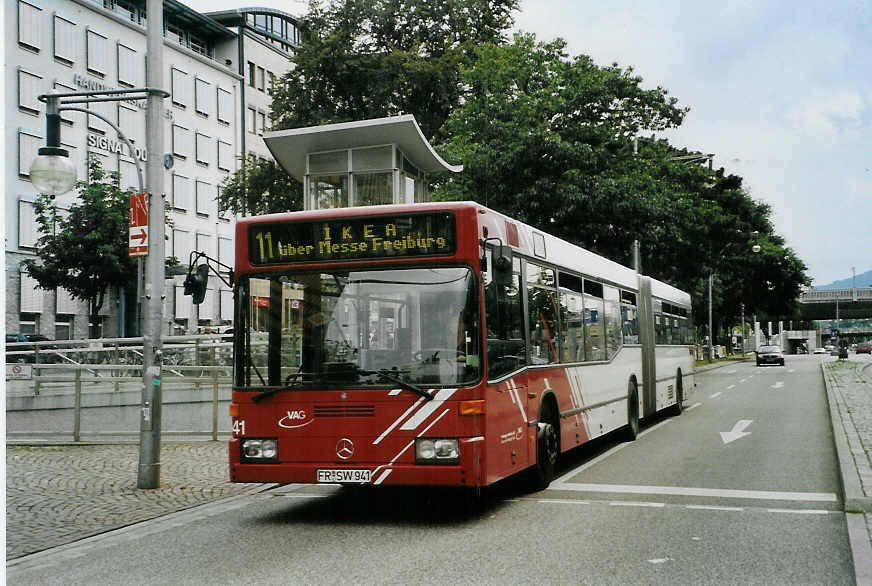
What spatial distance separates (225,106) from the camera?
6034 cm

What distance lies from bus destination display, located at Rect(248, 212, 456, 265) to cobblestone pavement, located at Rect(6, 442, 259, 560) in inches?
114

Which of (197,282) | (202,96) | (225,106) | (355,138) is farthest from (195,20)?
(197,282)

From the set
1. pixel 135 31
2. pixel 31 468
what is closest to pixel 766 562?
pixel 31 468

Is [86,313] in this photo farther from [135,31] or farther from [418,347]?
[418,347]

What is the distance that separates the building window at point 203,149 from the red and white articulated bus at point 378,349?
49228mm

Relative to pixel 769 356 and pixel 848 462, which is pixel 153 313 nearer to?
pixel 848 462

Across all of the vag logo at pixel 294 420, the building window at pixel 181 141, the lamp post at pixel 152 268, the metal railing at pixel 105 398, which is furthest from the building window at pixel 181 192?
the vag logo at pixel 294 420

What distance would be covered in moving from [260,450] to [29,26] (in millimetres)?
39447

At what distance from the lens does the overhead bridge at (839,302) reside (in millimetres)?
111562

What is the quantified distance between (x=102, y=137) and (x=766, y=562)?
4497cm

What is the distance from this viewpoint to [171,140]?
178 ft

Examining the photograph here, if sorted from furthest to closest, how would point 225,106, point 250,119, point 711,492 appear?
point 250,119
point 225,106
point 711,492

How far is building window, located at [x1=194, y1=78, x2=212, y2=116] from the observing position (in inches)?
2239

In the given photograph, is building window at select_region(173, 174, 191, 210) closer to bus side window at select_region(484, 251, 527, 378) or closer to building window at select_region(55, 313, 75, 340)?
building window at select_region(55, 313, 75, 340)
